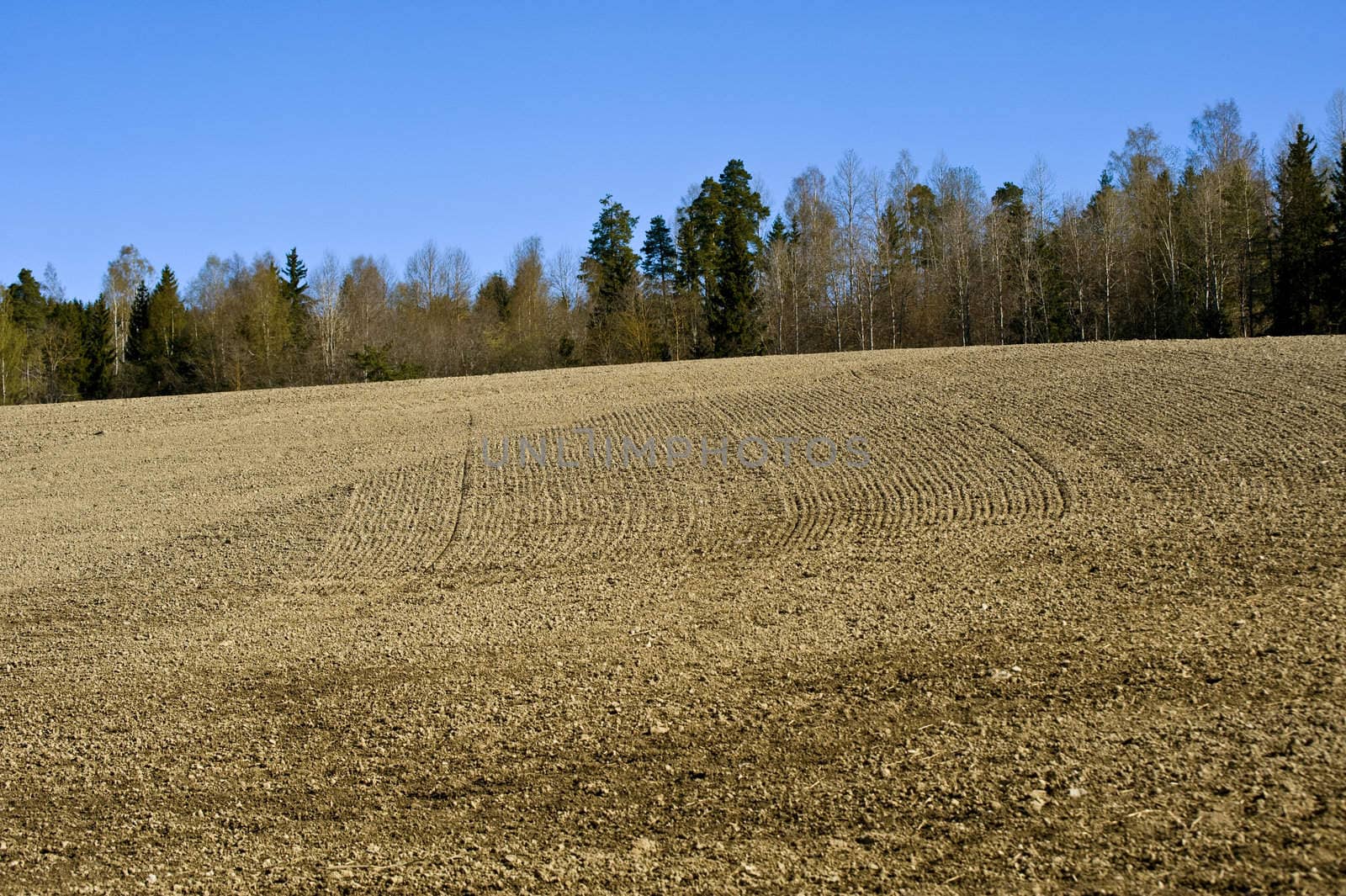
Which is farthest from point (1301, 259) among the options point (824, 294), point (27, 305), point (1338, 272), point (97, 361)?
point (27, 305)

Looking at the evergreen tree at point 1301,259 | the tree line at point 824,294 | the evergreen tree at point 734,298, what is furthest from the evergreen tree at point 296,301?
the evergreen tree at point 1301,259

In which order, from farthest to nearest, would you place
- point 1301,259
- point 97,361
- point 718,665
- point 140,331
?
1. point 140,331
2. point 97,361
3. point 1301,259
4. point 718,665

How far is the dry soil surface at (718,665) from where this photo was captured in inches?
235

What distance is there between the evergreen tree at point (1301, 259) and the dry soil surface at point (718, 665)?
28215 millimetres

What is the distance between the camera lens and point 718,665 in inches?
370

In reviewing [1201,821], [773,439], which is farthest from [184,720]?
[773,439]

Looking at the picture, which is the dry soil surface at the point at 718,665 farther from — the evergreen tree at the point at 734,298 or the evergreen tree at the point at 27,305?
the evergreen tree at the point at 27,305

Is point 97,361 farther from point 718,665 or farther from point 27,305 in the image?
point 718,665

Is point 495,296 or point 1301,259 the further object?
point 495,296

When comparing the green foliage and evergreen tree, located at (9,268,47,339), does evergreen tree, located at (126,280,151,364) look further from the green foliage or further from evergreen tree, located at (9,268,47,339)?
the green foliage

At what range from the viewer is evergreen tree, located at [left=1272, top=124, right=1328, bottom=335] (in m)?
45.6

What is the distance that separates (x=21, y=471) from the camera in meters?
24.3

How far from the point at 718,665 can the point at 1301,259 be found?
47.5 metres

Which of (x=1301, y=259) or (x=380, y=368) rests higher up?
(x=1301, y=259)
